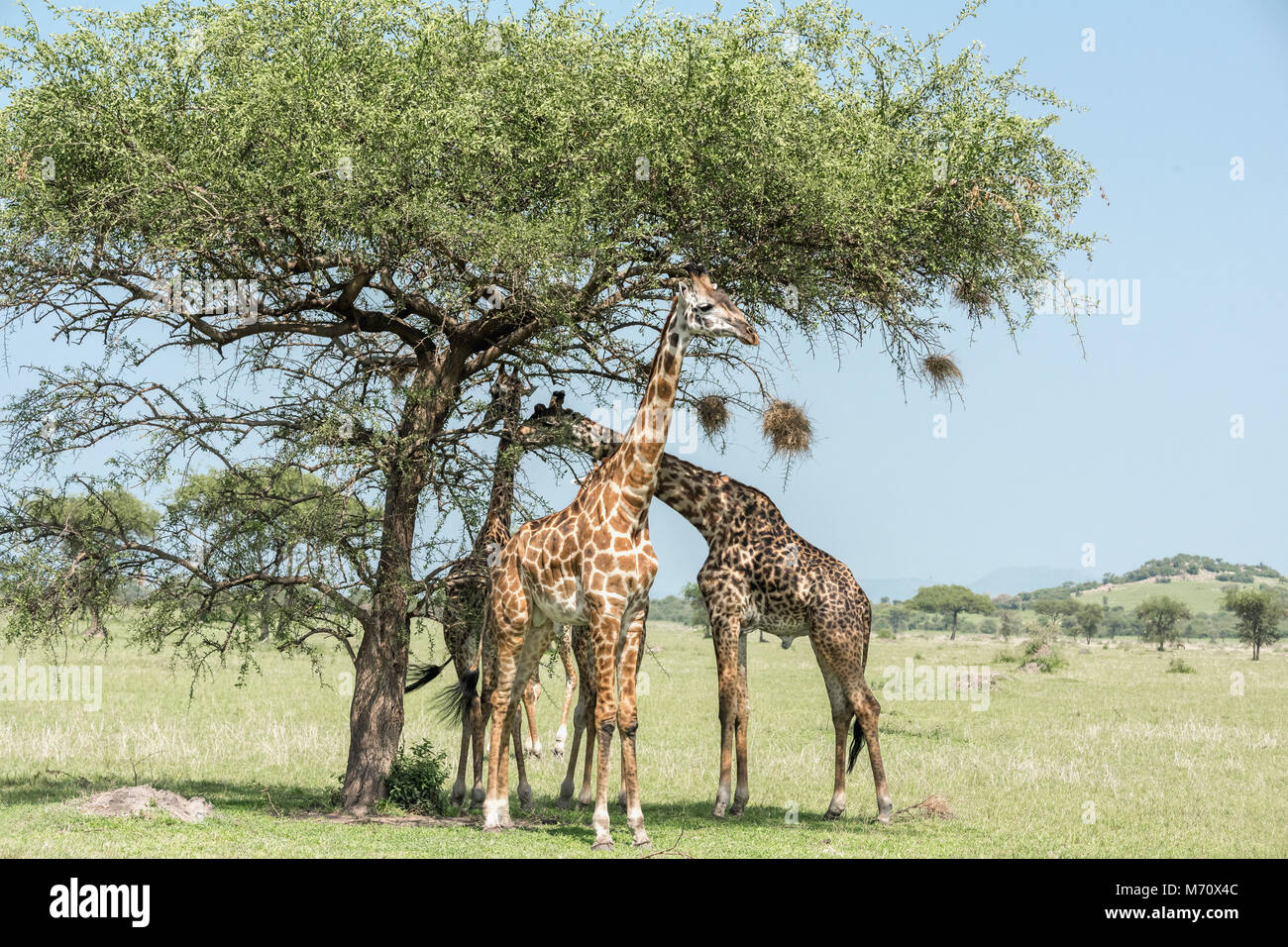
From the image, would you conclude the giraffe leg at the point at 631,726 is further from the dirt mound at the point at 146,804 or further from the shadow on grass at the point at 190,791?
the shadow on grass at the point at 190,791

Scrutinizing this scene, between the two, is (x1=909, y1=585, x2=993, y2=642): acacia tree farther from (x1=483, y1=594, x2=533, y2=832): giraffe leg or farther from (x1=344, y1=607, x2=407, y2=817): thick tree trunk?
(x1=483, y1=594, x2=533, y2=832): giraffe leg

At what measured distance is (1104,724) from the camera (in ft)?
86.0

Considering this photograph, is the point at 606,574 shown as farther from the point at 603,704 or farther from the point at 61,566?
the point at 61,566

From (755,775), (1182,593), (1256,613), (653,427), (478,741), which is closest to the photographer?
(653,427)

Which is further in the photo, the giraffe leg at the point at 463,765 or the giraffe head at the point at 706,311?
the giraffe leg at the point at 463,765

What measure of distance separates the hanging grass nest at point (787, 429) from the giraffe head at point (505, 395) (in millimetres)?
2994

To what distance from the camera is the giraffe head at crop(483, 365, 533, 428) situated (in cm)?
1488

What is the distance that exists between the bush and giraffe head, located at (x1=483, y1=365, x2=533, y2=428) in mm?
4158

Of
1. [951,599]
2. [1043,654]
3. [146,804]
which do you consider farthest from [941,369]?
[951,599]

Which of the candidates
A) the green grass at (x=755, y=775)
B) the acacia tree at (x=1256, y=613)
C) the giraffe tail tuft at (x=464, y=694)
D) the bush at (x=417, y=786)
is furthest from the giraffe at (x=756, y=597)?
the acacia tree at (x=1256, y=613)

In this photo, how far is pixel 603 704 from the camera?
37.7ft

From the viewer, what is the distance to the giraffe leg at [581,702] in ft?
46.9

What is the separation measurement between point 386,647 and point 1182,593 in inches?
7205
